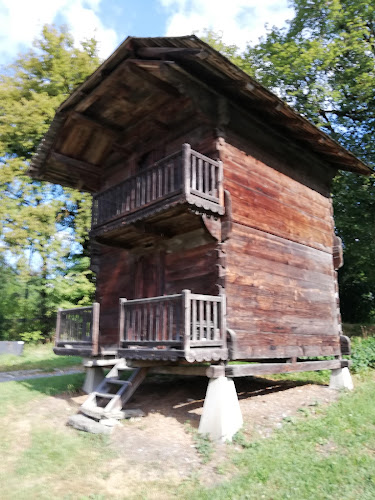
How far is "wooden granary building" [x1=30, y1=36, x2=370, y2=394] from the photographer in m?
8.41

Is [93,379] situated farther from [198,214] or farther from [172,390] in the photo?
[198,214]

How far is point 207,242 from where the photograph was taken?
363 inches

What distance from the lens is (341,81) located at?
822 inches

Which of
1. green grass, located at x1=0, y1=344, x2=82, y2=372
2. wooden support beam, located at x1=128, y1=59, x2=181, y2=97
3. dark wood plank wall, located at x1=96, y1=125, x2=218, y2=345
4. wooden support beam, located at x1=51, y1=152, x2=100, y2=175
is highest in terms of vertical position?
wooden support beam, located at x1=128, y1=59, x2=181, y2=97

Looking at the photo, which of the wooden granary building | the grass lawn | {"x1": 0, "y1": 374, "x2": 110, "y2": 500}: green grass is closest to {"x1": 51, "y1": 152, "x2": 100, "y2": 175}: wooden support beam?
the wooden granary building

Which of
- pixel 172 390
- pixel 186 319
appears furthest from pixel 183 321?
pixel 172 390

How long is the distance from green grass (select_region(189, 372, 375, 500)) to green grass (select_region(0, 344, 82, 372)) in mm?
10935

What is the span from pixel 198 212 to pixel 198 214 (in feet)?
0.16

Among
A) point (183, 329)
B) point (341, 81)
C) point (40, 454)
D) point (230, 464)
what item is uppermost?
point (341, 81)

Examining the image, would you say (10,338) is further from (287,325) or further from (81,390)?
(287,325)

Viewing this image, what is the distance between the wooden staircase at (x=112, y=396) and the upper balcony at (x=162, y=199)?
3.29 metres

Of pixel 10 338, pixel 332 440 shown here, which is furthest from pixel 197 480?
pixel 10 338

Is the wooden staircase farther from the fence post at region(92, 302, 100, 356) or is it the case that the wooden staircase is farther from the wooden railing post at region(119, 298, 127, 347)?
the wooden railing post at region(119, 298, 127, 347)

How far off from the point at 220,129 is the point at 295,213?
3444 millimetres
